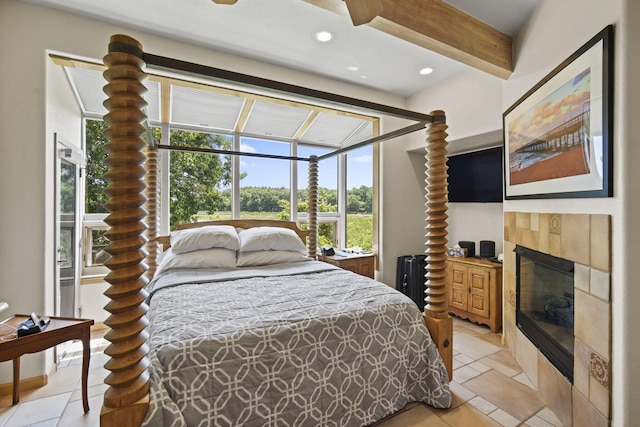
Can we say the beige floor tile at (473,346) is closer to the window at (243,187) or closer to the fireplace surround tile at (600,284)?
the fireplace surround tile at (600,284)

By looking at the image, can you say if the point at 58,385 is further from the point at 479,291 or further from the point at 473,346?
the point at 479,291

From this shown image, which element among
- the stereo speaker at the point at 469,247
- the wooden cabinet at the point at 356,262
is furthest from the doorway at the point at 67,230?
the stereo speaker at the point at 469,247

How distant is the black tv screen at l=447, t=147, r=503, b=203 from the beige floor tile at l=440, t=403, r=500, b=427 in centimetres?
237

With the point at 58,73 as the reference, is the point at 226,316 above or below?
below

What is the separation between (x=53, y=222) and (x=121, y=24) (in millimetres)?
1758

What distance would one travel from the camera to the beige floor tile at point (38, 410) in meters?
1.86

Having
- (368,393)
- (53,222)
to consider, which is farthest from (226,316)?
(53,222)

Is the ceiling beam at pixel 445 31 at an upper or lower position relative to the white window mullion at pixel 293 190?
upper

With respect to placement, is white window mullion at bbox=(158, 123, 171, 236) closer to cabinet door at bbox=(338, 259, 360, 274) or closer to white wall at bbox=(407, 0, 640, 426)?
cabinet door at bbox=(338, 259, 360, 274)

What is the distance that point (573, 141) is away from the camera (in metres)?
1.71

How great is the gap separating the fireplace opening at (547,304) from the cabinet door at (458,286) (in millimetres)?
886

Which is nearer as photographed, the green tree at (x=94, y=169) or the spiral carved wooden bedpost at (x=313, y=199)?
the green tree at (x=94, y=169)

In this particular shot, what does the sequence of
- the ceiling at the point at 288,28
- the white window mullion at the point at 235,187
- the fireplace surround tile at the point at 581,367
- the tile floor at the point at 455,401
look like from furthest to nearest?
the white window mullion at the point at 235,187 < the ceiling at the point at 288,28 < the tile floor at the point at 455,401 < the fireplace surround tile at the point at 581,367

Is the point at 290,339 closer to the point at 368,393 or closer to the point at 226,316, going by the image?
the point at 226,316
